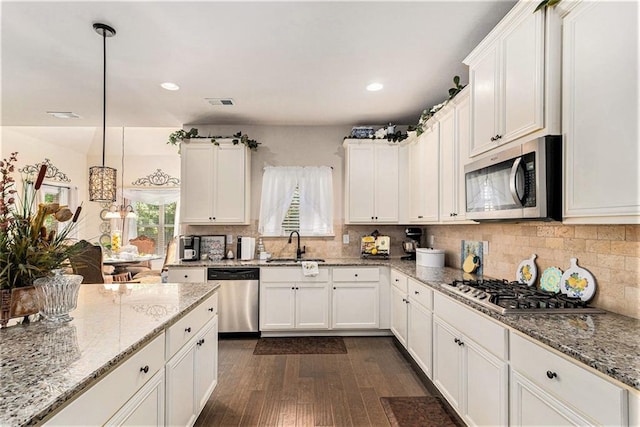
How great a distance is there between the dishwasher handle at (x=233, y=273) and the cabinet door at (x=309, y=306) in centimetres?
52

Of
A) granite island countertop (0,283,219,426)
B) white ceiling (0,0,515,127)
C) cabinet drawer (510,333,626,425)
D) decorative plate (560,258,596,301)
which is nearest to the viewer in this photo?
granite island countertop (0,283,219,426)

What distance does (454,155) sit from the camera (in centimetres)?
290

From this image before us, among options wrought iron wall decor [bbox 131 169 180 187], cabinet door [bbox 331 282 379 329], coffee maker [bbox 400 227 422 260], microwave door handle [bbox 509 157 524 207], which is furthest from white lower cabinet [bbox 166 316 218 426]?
wrought iron wall decor [bbox 131 169 180 187]

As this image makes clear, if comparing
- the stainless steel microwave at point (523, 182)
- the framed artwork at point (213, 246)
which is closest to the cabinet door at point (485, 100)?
the stainless steel microwave at point (523, 182)

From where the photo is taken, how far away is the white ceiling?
2146mm

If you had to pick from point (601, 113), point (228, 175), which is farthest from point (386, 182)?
point (601, 113)

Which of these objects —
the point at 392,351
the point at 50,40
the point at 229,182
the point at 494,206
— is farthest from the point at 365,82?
the point at 392,351

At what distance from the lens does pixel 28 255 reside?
1430mm

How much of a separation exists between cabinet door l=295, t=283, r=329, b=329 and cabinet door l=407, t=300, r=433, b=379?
1.10m

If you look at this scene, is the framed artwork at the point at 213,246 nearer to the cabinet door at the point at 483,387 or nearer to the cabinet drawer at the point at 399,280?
the cabinet drawer at the point at 399,280

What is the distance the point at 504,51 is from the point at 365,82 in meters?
1.42

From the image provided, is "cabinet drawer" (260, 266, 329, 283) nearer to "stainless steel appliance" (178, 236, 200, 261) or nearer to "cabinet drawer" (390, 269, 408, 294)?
"cabinet drawer" (390, 269, 408, 294)

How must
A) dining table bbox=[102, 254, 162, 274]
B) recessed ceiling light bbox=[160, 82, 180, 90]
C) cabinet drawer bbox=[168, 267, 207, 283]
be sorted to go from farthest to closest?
dining table bbox=[102, 254, 162, 274], cabinet drawer bbox=[168, 267, 207, 283], recessed ceiling light bbox=[160, 82, 180, 90]

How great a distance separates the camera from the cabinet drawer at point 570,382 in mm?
1068
